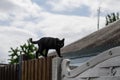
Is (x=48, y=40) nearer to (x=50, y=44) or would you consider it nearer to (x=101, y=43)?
(x=50, y=44)

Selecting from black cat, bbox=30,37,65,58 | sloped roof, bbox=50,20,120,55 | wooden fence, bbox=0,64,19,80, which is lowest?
wooden fence, bbox=0,64,19,80

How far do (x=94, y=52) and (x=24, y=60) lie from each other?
3.31m

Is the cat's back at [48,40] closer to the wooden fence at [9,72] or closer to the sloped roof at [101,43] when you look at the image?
the wooden fence at [9,72]

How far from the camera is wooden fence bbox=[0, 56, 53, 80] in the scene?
641 centimetres

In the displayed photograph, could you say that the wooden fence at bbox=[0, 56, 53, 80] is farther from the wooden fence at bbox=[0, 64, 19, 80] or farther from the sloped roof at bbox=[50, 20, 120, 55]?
the sloped roof at bbox=[50, 20, 120, 55]

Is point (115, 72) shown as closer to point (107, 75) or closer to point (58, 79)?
point (107, 75)

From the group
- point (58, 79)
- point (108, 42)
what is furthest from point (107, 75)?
point (108, 42)

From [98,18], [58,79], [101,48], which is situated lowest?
[58,79]

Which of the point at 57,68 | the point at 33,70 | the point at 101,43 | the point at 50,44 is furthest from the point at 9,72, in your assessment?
the point at 57,68

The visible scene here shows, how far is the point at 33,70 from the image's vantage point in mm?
7094

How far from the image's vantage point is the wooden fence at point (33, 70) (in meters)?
6.41

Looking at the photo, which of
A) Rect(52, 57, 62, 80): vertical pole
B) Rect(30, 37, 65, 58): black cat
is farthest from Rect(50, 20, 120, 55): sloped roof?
Rect(52, 57, 62, 80): vertical pole

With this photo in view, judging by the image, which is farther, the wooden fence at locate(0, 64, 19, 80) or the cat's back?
the wooden fence at locate(0, 64, 19, 80)

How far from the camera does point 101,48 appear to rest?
1037cm
